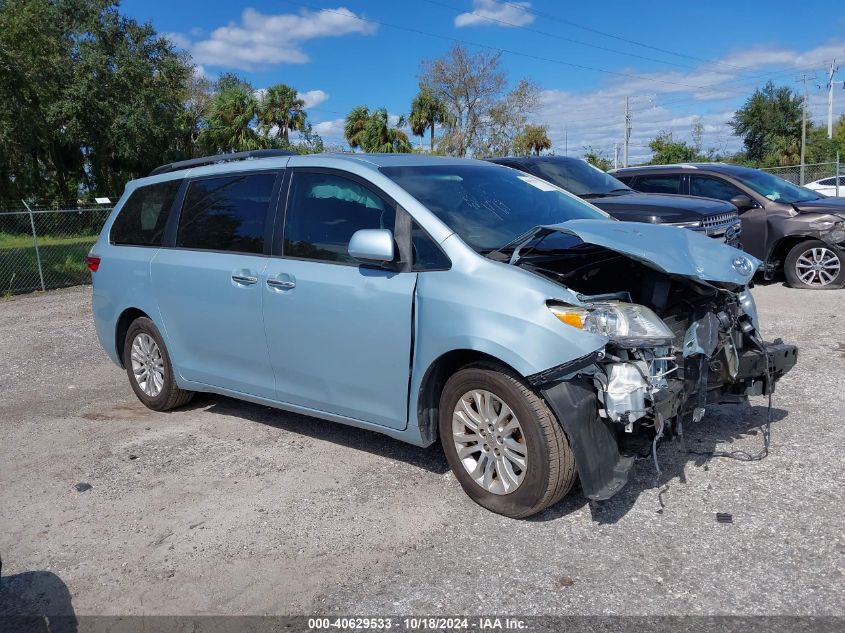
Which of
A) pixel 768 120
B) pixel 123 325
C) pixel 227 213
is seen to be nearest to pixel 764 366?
pixel 227 213

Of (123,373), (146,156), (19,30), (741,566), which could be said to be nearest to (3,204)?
(146,156)

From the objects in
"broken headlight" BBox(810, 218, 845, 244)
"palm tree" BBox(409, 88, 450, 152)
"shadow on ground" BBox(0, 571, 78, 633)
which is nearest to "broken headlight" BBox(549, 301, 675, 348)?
"shadow on ground" BBox(0, 571, 78, 633)

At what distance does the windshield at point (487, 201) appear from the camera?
4211 mm

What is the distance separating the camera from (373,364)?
4.21 m

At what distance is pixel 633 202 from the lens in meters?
9.00

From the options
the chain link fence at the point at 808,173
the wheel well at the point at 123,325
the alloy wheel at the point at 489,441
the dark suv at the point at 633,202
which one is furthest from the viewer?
the chain link fence at the point at 808,173

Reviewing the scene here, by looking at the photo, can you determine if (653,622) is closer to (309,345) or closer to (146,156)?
(309,345)

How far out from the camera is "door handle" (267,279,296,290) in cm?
457

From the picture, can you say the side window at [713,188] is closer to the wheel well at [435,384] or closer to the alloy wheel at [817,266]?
the alloy wheel at [817,266]

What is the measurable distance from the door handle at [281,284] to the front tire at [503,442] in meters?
1.26

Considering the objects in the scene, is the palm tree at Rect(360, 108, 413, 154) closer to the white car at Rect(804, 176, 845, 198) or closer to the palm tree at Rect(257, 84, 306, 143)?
the palm tree at Rect(257, 84, 306, 143)

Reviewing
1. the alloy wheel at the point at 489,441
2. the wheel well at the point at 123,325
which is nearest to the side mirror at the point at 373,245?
the alloy wheel at the point at 489,441

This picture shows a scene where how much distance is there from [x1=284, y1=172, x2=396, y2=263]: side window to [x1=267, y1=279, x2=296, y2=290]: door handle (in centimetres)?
18

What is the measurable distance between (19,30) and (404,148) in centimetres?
2838
